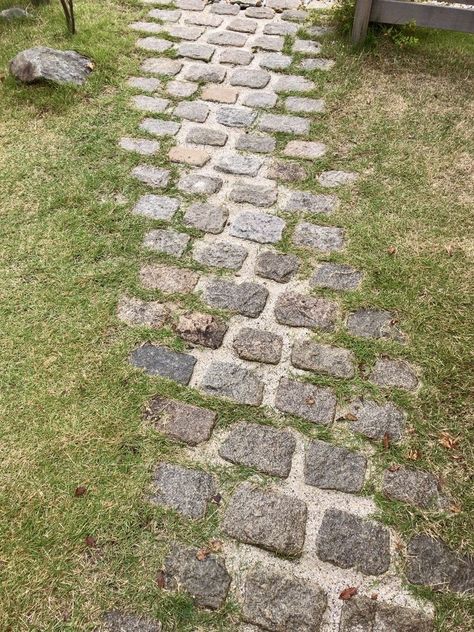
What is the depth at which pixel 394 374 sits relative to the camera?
2.67m

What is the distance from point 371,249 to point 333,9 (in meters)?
3.03

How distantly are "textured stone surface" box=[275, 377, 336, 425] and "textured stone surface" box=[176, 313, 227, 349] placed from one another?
1.36ft

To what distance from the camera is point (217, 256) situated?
3.22 meters

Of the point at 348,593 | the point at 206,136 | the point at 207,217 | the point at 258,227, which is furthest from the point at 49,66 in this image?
the point at 348,593

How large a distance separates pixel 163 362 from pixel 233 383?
1.20 ft

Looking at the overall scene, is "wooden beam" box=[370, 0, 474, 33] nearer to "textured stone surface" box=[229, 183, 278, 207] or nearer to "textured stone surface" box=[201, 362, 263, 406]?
"textured stone surface" box=[229, 183, 278, 207]

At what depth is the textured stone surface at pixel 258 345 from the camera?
275 centimetres

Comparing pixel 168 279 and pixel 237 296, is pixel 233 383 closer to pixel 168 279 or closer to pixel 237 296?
pixel 237 296

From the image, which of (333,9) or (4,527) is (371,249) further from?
(333,9)

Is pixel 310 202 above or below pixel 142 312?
above

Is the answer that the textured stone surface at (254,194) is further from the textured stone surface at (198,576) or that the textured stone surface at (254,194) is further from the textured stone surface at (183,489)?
the textured stone surface at (198,576)

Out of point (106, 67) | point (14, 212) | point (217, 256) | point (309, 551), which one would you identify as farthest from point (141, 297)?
point (106, 67)

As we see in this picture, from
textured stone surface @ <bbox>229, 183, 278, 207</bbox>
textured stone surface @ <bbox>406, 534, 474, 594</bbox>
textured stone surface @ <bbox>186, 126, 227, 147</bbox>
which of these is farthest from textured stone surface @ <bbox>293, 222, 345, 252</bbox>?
textured stone surface @ <bbox>406, 534, 474, 594</bbox>

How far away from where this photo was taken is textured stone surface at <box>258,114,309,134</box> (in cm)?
407
